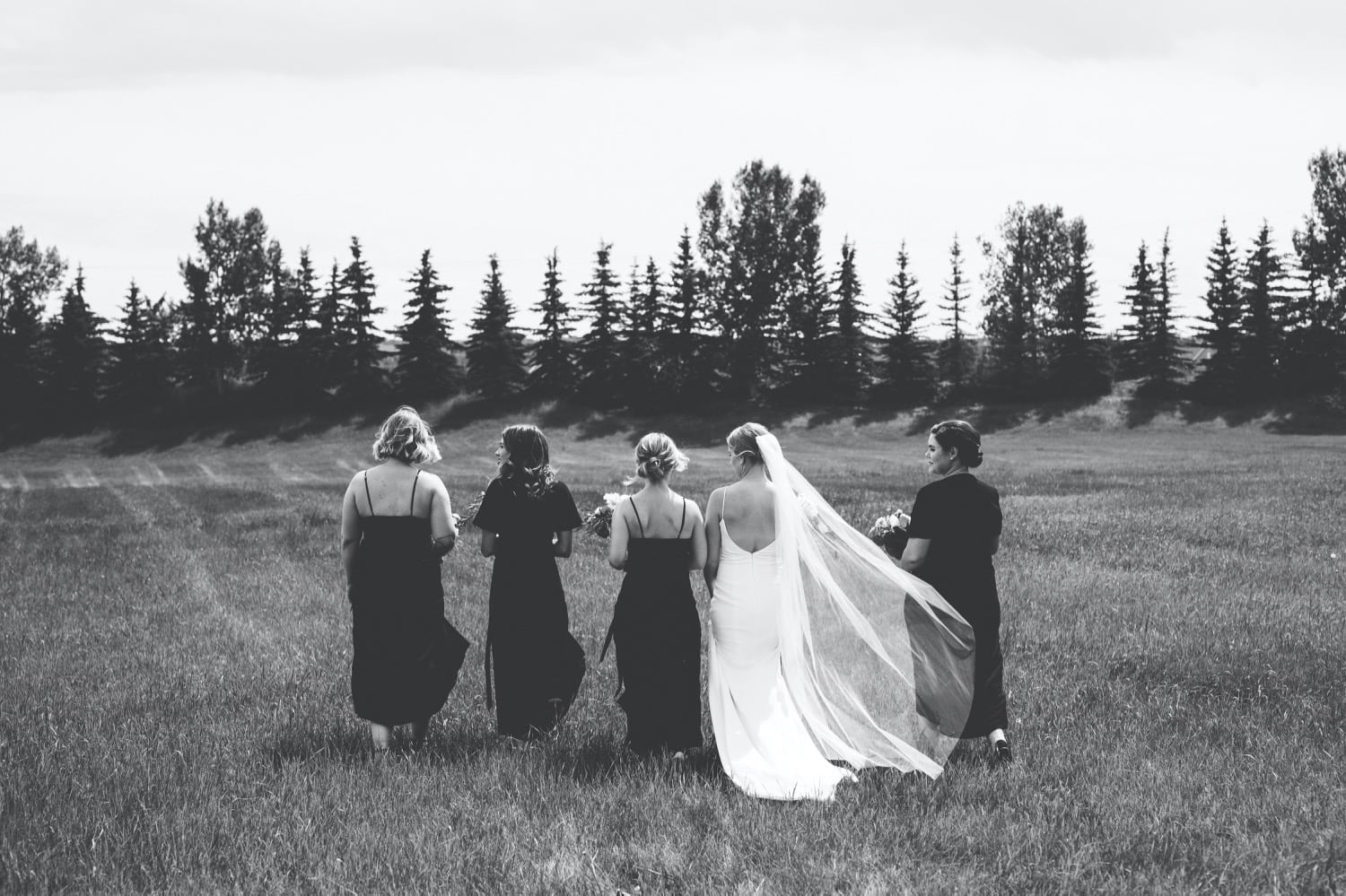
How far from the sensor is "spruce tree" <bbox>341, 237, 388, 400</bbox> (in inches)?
2549

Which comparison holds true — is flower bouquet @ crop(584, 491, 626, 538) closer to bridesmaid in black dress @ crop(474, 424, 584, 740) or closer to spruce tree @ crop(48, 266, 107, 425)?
bridesmaid in black dress @ crop(474, 424, 584, 740)

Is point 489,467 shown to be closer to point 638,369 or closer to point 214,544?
point 638,369

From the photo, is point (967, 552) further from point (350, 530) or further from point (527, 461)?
point (350, 530)

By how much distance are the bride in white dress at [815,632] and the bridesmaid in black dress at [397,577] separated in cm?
194

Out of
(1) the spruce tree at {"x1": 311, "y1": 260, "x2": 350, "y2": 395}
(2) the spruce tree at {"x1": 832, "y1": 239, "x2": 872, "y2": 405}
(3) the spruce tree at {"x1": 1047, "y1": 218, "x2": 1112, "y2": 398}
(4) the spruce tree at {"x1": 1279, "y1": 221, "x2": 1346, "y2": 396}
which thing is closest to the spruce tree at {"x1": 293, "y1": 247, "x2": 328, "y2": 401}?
(1) the spruce tree at {"x1": 311, "y1": 260, "x2": 350, "y2": 395}

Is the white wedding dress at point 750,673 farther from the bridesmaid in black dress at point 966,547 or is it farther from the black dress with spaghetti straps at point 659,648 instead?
the bridesmaid in black dress at point 966,547

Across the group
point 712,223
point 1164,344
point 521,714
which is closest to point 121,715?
point 521,714

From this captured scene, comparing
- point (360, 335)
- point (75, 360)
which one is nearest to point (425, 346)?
point (360, 335)

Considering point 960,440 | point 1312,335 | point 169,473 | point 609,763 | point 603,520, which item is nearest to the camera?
point 609,763

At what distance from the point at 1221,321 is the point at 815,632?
69.3 metres

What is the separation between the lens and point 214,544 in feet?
56.5

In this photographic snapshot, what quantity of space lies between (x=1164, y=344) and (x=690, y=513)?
217 feet

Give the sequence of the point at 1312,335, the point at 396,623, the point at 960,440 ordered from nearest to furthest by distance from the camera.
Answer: the point at 960,440 → the point at 396,623 → the point at 1312,335

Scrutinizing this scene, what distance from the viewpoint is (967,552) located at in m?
6.90
